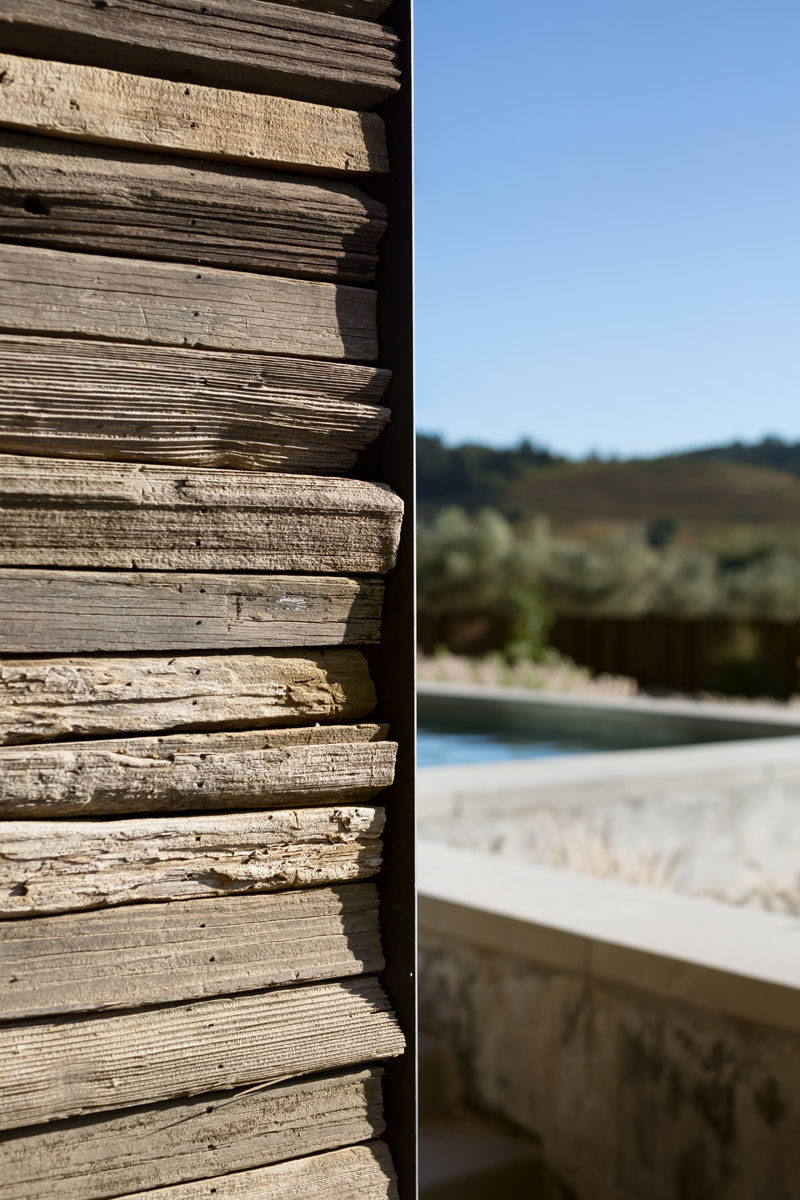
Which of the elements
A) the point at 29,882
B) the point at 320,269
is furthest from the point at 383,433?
the point at 29,882

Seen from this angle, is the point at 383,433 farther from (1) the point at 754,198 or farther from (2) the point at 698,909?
(1) the point at 754,198

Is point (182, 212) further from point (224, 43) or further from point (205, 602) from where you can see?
point (205, 602)

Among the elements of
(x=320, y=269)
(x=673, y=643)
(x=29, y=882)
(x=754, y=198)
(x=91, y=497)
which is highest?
(x=754, y=198)

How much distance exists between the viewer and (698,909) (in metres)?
3.18

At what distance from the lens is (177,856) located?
144 cm

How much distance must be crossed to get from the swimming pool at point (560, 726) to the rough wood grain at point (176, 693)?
6.21 metres

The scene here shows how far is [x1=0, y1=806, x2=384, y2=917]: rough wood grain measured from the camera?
4.45 ft

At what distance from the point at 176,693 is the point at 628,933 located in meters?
1.86

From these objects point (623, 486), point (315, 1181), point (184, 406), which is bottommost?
point (315, 1181)

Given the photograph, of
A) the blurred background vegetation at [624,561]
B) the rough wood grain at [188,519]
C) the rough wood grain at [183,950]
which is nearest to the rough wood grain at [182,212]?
the rough wood grain at [188,519]

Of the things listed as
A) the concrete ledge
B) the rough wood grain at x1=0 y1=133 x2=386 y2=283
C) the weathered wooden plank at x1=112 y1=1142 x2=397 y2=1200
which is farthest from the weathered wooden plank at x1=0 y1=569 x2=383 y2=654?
the concrete ledge

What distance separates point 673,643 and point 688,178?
57.3 ft

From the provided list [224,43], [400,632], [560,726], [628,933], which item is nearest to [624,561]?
[560,726]

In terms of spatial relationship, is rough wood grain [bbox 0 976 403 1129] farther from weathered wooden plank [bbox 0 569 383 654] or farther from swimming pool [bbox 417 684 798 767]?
swimming pool [bbox 417 684 798 767]
